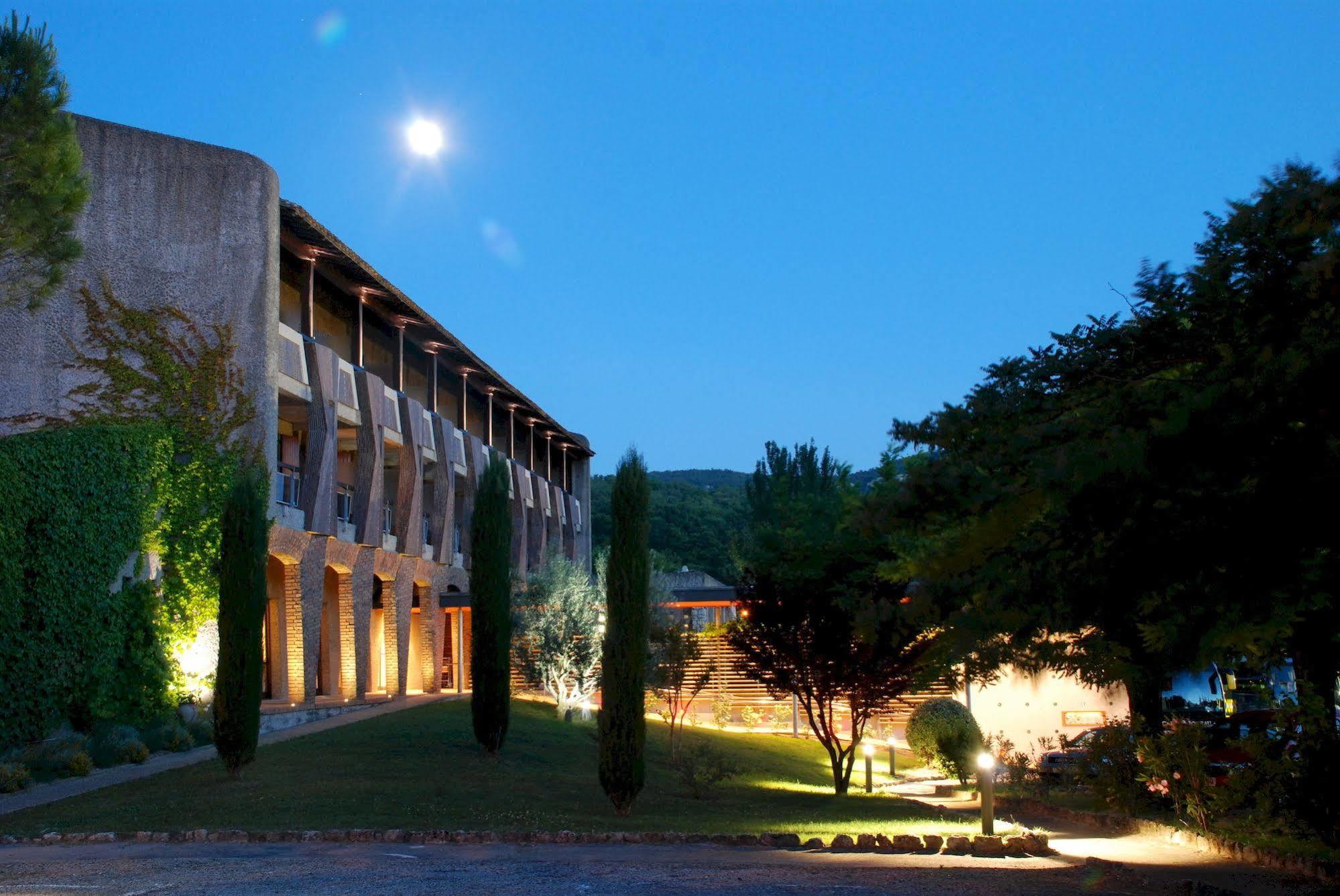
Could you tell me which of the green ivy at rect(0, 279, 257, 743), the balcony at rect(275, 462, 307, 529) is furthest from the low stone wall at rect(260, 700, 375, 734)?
the balcony at rect(275, 462, 307, 529)

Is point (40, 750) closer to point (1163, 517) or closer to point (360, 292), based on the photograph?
point (360, 292)

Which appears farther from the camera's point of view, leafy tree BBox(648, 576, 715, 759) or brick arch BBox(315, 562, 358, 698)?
brick arch BBox(315, 562, 358, 698)

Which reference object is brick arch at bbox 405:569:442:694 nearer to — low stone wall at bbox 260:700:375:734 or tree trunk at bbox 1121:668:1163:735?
low stone wall at bbox 260:700:375:734

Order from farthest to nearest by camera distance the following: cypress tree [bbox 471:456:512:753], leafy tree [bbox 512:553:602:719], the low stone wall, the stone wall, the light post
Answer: leafy tree [bbox 512:553:602:719], the low stone wall, the stone wall, cypress tree [bbox 471:456:512:753], the light post

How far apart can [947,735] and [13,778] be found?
15275 mm

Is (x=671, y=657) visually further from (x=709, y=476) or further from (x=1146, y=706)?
(x=709, y=476)

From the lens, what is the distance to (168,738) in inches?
810

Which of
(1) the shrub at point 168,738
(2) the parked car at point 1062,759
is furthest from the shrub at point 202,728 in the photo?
(2) the parked car at point 1062,759

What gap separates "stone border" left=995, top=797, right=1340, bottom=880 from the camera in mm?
9516

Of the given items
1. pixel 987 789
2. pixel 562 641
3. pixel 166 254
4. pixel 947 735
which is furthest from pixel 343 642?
pixel 987 789

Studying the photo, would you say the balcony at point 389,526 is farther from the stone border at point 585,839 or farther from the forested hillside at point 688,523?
the forested hillside at point 688,523

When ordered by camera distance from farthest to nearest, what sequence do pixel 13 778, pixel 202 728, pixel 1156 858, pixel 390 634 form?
pixel 390 634 < pixel 202 728 < pixel 13 778 < pixel 1156 858

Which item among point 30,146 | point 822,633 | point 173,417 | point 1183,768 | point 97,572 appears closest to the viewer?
point 1183,768

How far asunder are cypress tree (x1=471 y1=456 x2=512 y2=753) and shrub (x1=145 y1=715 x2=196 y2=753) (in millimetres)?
4957
